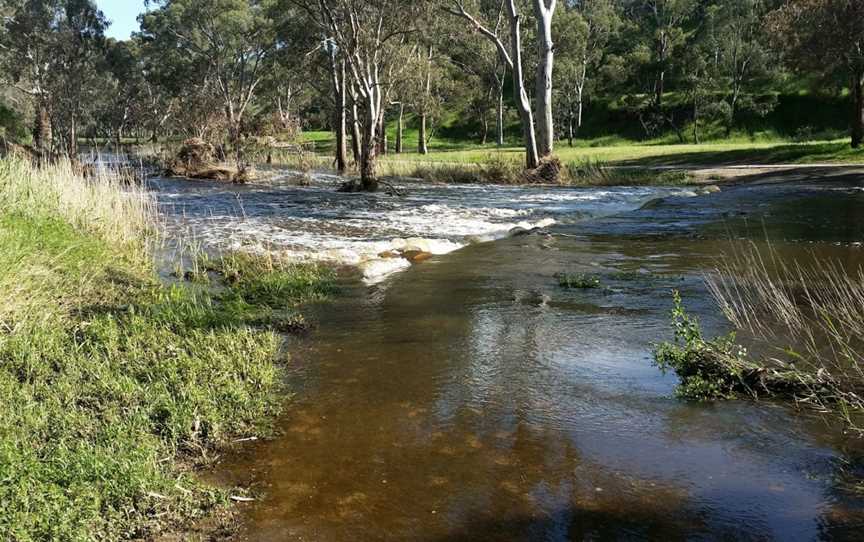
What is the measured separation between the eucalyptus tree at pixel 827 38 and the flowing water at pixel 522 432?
64.1 ft

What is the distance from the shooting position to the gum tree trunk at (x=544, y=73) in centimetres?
2638

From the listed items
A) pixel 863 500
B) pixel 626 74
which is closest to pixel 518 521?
pixel 863 500

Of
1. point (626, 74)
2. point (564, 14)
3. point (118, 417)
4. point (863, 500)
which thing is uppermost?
point (564, 14)

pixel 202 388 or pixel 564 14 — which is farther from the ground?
pixel 564 14

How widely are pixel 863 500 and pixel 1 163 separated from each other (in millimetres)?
11891

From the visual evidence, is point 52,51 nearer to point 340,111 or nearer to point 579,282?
point 340,111

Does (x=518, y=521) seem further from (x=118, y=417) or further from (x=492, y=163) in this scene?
(x=492, y=163)

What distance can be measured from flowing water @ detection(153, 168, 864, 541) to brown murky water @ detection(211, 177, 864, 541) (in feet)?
0.05

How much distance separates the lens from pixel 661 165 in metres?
33.8

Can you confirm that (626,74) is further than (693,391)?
Yes

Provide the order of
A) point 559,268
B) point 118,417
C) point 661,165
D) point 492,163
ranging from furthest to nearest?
point 661,165
point 492,163
point 559,268
point 118,417

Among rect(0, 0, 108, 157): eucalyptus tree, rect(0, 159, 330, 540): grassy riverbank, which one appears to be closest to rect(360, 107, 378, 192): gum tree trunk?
rect(0, 159, 330, 540): grassy riverbank

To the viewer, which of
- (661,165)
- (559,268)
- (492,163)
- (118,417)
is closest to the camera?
(118,417)

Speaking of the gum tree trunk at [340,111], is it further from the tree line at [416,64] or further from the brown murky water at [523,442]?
the brown murky water at [523,442]
